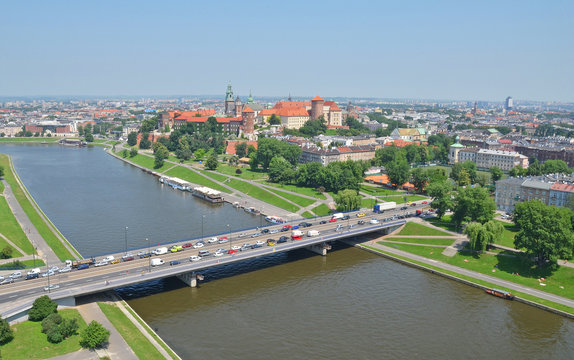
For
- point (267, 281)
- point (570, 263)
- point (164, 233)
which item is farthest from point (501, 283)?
point (164, 233)

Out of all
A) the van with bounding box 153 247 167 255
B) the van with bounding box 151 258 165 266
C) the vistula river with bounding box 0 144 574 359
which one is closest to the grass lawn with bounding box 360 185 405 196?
A: the vistula river with bounding box 0 144 574 359

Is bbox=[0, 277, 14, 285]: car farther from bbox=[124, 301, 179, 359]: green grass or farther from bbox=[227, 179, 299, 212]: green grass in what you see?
bbox=[227, 179, 299, 212]: green grass

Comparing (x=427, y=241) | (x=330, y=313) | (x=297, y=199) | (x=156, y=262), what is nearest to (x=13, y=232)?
(x=156, y=262)

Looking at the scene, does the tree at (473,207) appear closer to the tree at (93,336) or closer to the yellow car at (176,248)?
the yellow car at (176,248)

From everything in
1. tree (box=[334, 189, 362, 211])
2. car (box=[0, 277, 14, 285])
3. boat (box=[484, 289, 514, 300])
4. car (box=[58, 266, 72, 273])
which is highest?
tree (box=[334, 189, 362, 211])

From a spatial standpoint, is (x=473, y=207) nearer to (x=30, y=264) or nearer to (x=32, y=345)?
(x=32, y=345)

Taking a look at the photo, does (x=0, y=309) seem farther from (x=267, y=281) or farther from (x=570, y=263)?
(x=570, y=263)
